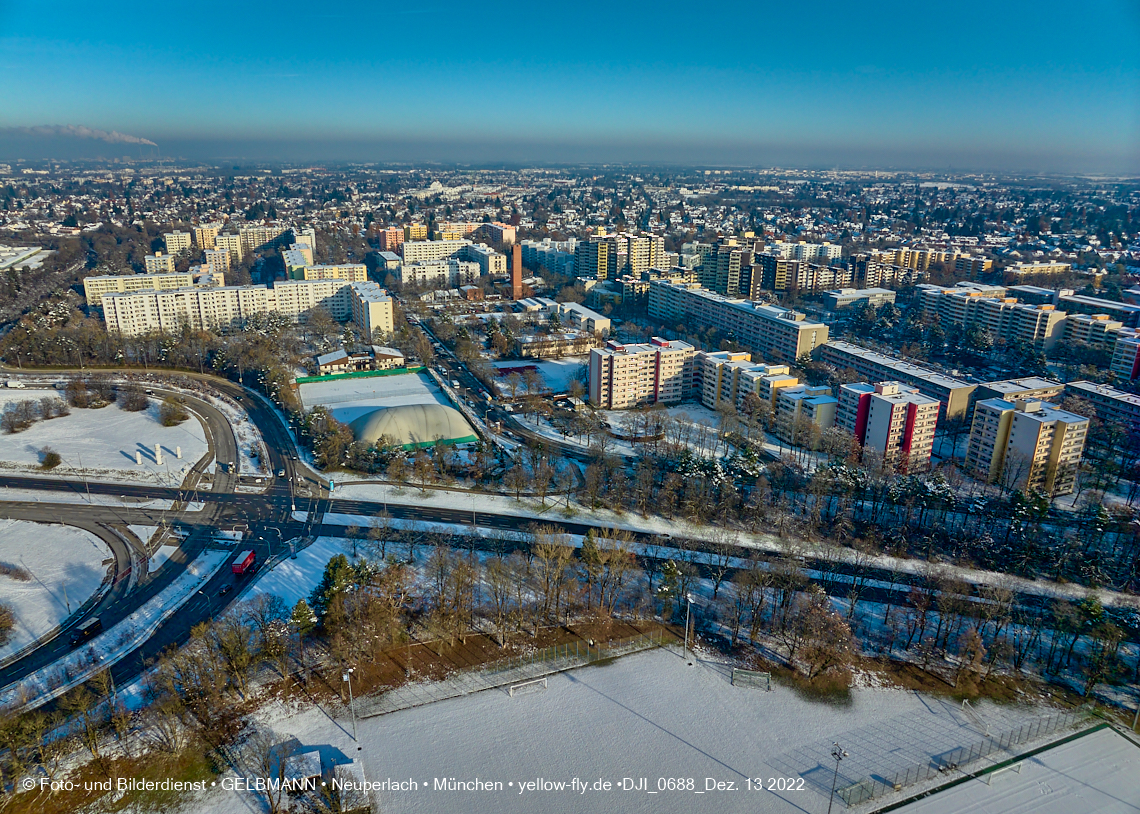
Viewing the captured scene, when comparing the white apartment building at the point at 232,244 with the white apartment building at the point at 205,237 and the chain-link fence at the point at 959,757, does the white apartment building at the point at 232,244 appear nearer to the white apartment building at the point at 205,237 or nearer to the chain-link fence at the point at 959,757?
the white apartment building at the point at 205,237

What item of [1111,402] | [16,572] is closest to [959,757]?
[1111,402]

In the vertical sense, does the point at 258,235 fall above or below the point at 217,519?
above

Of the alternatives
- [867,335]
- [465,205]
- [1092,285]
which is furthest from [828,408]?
[465,205]

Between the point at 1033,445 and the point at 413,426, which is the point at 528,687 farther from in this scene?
the point at 1033,445

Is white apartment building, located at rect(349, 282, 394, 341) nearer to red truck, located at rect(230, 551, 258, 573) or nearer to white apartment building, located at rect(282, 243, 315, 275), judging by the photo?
white apartment building, located at rect(282, 243, 315, 275)

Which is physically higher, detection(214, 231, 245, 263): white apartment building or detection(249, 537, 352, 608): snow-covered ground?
detection(214, 231, 245, 263): white apartment building

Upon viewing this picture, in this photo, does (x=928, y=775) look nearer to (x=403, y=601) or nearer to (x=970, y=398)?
(x=403, y=601)

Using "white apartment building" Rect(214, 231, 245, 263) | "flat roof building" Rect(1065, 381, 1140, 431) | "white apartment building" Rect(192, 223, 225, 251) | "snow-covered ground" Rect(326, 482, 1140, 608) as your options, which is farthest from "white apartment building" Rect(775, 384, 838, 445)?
"white apartment building" Rect(192, 223, 225, 251)
